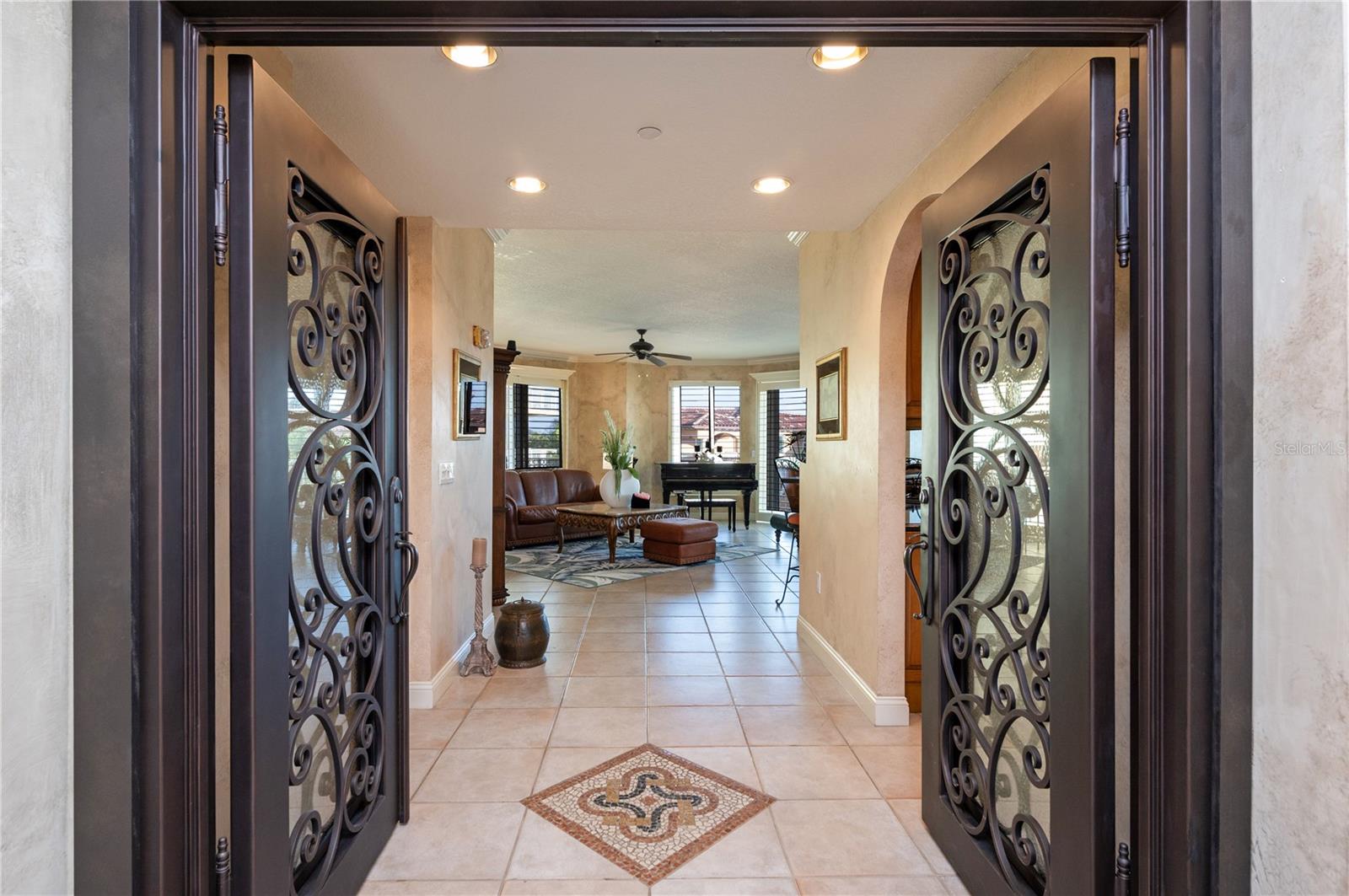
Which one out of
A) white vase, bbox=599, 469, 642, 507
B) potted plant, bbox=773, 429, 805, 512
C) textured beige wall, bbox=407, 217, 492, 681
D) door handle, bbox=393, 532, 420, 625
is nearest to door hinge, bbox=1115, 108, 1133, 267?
door handle, bbox=393, 532, 420, 625

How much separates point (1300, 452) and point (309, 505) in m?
1.84

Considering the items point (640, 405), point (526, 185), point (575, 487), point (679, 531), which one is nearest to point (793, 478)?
point (679, 531)

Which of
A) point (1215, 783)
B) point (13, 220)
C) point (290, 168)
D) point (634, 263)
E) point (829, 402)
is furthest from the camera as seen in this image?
point (634, 263)

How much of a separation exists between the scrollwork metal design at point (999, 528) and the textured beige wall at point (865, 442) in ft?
2.00

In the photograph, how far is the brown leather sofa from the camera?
7562 mm

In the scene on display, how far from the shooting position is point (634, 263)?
5062mm

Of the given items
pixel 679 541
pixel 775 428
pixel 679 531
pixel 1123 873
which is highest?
pixel 775 428

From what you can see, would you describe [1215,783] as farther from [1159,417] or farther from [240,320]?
[240,320]

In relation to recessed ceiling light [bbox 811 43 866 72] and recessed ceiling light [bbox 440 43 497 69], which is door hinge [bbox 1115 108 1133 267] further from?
recessed ceiling light [bbox 440 43 497 69]

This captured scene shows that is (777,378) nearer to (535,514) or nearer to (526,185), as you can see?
(535,514)

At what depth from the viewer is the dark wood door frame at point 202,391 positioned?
3.23ft

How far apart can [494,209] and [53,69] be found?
206 centimetres

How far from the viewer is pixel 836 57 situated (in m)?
1.73

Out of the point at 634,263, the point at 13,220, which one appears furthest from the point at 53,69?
the point at 634,263
